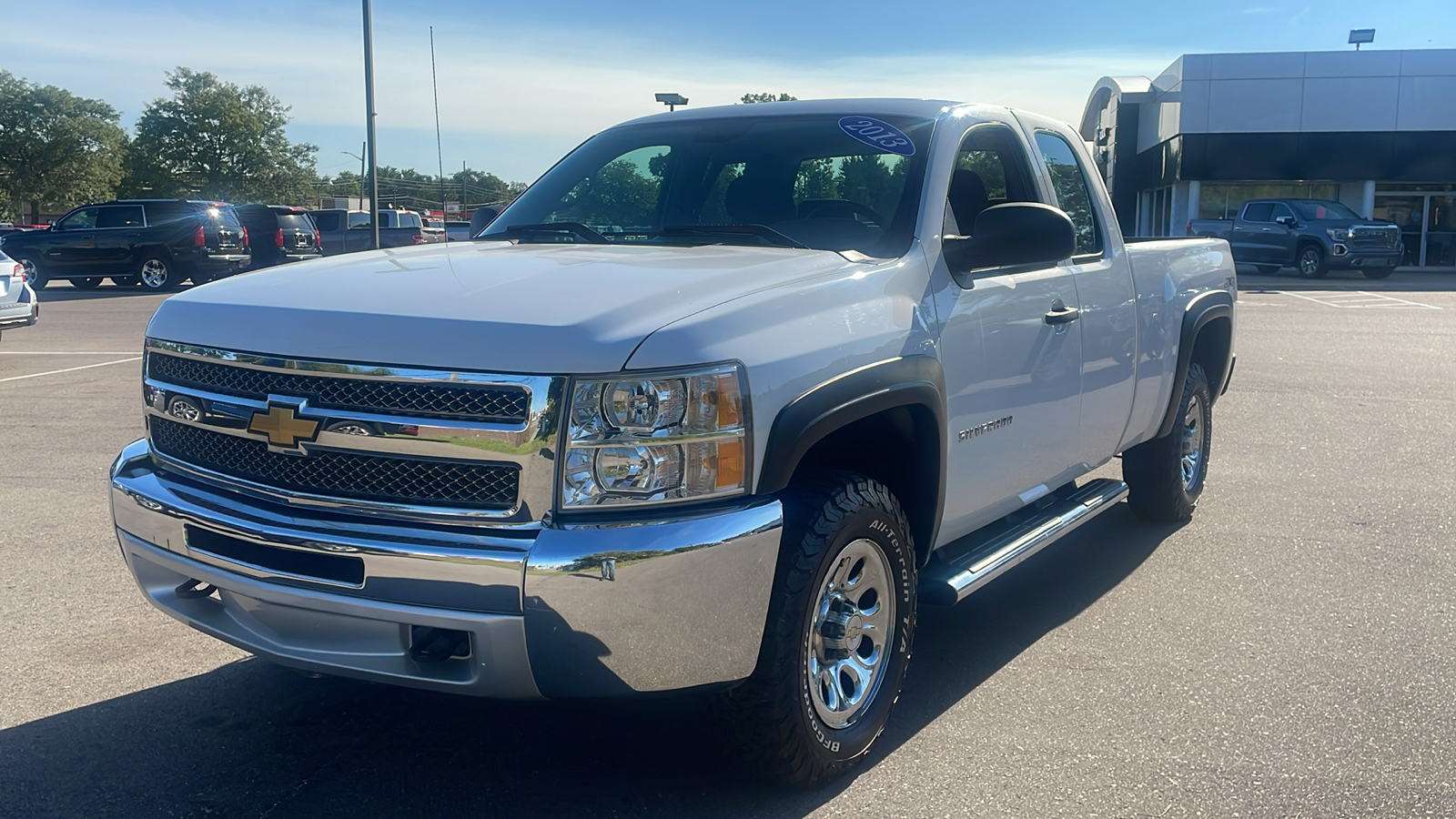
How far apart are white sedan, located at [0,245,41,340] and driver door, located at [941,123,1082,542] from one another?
1177 cm

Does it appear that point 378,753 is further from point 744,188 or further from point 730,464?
point 744,188

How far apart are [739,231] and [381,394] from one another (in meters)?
1.49

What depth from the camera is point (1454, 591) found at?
5.01 meters

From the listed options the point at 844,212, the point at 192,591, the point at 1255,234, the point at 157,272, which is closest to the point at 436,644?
the point at 192,591

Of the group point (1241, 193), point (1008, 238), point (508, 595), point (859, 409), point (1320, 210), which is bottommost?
point (508, 595)

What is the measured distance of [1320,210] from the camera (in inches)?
1090

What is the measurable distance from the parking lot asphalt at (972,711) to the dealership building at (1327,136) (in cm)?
3013

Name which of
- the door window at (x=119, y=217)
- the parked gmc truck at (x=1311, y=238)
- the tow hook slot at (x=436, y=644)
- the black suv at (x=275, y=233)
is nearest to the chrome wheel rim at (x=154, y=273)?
the door window at (x=119, y=217)

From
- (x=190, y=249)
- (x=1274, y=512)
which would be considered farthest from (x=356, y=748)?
(x=190, y=249)

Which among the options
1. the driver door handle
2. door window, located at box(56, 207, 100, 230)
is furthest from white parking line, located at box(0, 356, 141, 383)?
door window, located at box(56, 207, 100, 230)

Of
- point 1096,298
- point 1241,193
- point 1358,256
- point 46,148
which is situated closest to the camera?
point 1096,298

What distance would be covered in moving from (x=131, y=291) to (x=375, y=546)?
972 inches

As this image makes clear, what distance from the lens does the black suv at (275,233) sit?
27438 mm

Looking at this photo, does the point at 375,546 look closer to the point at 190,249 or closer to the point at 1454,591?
the point at 1454,591
